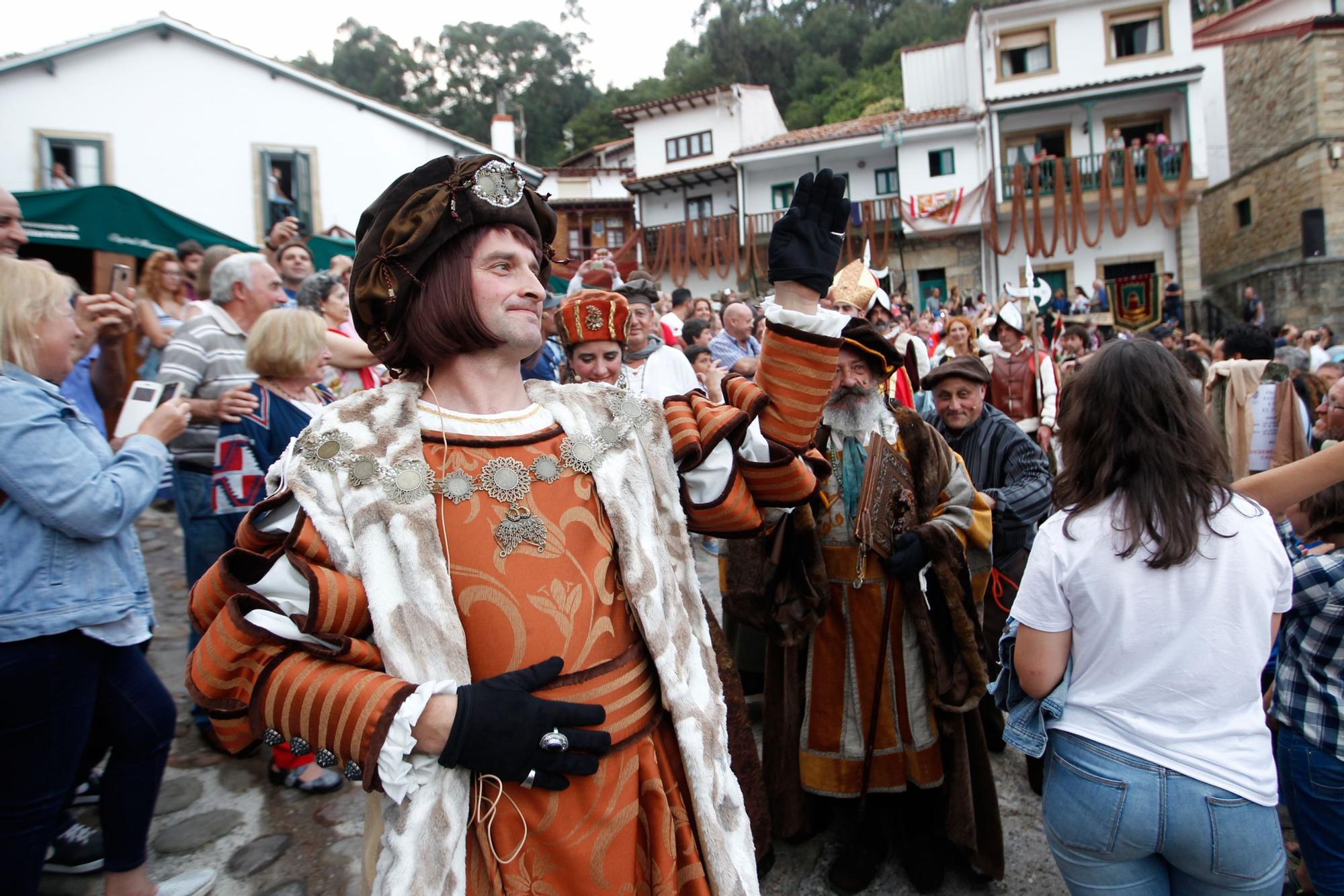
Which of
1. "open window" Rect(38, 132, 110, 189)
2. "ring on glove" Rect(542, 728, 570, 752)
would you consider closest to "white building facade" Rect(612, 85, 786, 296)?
"open window" Rect(38, 132, 110, 189)

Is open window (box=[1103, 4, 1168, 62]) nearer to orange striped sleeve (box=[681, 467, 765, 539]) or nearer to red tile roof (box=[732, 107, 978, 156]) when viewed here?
red tile roof (box=[732, 107, 978, 156])

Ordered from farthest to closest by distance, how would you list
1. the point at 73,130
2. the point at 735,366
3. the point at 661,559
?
the point at 73,130
the point at 735,366
the point at 661,559

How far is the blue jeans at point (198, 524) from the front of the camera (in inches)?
141

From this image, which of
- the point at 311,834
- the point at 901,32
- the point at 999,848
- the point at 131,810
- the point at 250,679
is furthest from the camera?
the point at 901,32

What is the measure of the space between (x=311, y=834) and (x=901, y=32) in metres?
46.6

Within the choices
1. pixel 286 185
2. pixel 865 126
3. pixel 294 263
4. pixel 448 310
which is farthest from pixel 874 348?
pixel 865 126

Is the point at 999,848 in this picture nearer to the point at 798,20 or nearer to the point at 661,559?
the point at 661,559

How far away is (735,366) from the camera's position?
633 centimetres

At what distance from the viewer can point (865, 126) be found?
26.8m

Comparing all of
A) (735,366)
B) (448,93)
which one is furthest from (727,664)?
(448,93)

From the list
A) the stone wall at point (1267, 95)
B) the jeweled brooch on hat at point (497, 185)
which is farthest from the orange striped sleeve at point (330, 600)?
the stone wall at point (1267, 95)

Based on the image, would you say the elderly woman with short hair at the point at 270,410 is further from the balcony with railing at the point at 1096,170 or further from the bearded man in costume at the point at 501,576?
the balcony with railing at the point at 1096,170

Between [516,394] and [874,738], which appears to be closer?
[516,394]

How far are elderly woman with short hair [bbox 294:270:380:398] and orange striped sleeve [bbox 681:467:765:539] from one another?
2.62 meters
